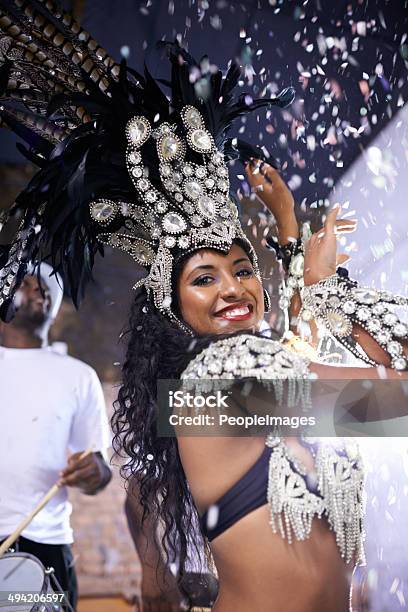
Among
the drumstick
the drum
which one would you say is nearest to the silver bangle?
the drumstick

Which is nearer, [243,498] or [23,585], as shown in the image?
[243,498]

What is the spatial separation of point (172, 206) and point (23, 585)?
95cm

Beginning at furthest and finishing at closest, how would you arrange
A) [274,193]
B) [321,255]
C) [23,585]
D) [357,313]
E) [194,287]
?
1. [274,193]
2. [23,585]
3. [194,287]
4. [321,255]
5. [357,313]

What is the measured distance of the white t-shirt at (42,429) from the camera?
170cm

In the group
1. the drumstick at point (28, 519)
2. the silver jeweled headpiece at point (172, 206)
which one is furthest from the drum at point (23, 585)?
the silver jeweled headpiece at point (172, 206)

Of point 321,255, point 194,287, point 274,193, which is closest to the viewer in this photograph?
point 321,255

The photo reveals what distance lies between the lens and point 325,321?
130cm

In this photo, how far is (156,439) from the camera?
1553 mm

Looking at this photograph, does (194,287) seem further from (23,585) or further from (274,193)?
(23,585)

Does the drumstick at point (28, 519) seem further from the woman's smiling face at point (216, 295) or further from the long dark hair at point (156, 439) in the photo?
the woman's smiling face at point (216, 295)

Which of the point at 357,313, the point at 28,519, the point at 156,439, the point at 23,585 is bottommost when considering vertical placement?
the point at 23,585

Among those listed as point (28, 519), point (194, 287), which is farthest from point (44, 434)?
point (194, 287)

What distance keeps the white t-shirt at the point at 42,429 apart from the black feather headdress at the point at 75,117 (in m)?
0.18

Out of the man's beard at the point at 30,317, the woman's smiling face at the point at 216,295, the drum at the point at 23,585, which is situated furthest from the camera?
the man's beard at the point at 30,317
